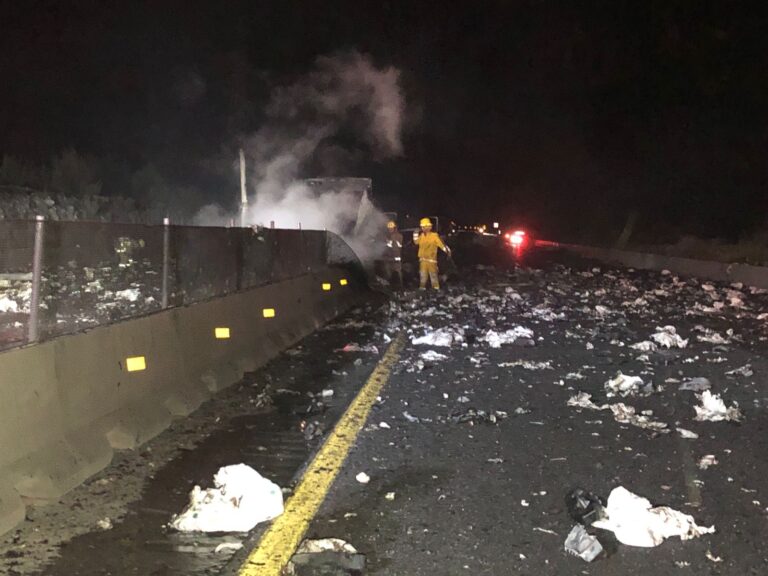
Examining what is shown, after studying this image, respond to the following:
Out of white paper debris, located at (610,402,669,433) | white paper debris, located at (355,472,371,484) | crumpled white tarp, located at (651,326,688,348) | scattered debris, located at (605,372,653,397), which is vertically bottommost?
white paper debris, located at (355,472,371,484)

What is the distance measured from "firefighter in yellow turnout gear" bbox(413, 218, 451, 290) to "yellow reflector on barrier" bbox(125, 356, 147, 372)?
1150 centimetres

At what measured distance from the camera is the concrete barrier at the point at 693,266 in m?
20.8

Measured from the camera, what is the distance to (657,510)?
4.29 m

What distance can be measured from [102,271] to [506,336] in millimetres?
6583

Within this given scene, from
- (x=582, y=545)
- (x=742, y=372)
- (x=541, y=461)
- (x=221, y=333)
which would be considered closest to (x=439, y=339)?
(x=221, y=333)

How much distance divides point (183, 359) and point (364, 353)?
3396 millimetres

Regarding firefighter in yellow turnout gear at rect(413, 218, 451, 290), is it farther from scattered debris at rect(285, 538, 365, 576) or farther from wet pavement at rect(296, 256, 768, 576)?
scattered debris at rect(285, 538, 365, 576)

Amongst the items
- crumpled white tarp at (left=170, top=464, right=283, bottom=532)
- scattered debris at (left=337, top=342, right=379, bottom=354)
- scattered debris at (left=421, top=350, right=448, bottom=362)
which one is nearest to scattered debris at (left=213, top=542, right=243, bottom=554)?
crumpled white tarp at (left=170, top=464, right=283, bottom=532)

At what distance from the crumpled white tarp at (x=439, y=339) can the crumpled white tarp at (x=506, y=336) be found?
1.37 ft

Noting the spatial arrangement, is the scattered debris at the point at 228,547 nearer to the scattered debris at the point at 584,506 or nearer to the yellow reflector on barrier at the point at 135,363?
the scattered debris at the point at 584,506

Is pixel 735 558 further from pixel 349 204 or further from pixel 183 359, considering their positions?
pixel 349 204

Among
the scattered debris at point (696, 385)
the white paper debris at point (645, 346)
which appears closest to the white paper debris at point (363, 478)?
the scattered debris at point (696, 385)

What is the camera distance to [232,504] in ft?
14.3

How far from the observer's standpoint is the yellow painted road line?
12.5 ft
